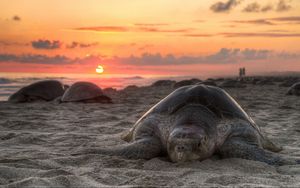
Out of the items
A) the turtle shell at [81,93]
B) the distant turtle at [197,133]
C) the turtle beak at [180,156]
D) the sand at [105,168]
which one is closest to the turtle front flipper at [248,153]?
the distant turtle at [197,133]

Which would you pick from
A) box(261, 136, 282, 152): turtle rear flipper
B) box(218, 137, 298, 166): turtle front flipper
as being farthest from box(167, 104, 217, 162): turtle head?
box(261, 136, 282, 152): turtle rear flipper

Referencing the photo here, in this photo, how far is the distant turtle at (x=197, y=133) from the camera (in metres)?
3.64

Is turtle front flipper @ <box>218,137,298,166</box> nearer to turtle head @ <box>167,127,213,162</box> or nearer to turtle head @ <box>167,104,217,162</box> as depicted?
turtle head @ <box>167,104,217,162</box>

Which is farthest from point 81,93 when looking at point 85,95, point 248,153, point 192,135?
point 192,135

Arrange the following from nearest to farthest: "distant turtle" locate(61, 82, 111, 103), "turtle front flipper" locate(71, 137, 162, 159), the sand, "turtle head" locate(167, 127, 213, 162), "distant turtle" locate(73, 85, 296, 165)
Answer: the sand
"turtle head" locate(167, 127, 213, 162)
"distant turtle" locate(73, 85, 296, 165)
"turtle front flipper" locate(71, 137, 162, 159)
"distant turtle" locate(61, 82, 111, 103)

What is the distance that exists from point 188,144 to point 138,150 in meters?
0.67

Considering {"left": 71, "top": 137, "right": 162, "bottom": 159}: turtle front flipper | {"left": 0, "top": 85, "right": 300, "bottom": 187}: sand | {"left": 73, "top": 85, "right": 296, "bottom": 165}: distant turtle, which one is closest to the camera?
{"left": 0, "top": 85, "right": 300, "bottom": 187}: sand

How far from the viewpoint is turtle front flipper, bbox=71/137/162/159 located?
3.94 meters

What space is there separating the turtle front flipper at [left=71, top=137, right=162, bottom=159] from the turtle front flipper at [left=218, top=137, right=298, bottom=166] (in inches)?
26.1

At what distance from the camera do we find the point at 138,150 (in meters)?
3.99

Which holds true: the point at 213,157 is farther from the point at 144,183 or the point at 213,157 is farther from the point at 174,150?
the point at 144,183

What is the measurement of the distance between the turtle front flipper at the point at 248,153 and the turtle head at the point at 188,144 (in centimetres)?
30

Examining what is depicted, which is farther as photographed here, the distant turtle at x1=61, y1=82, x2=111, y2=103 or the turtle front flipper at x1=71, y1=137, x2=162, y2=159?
the distant turtle at x1=61, y1=82, x2=111, y2=103

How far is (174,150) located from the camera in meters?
3.62
